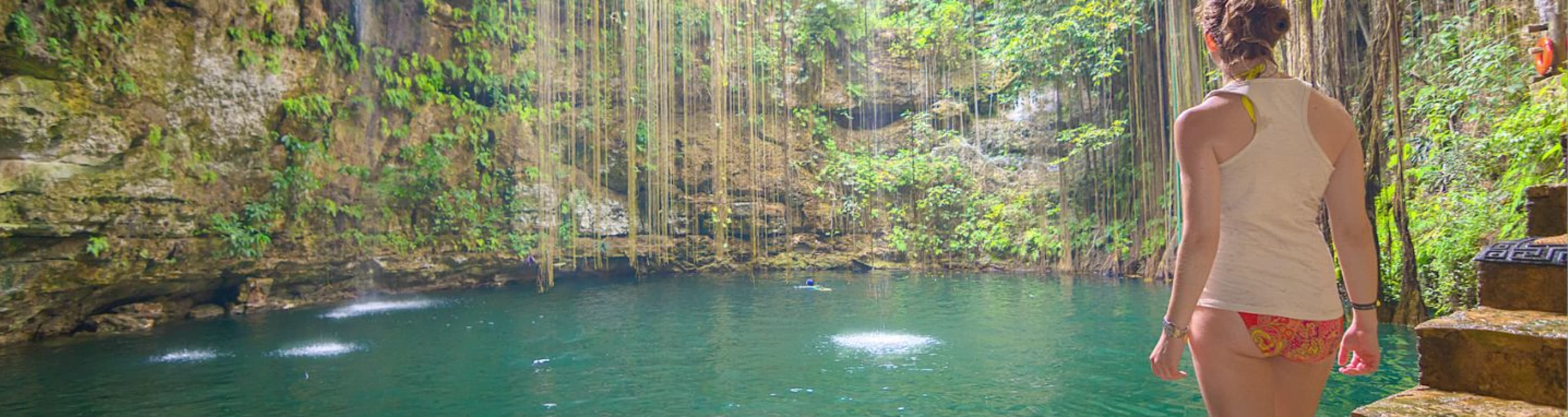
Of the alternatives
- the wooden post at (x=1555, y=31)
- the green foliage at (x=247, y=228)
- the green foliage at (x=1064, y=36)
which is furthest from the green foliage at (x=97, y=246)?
the green foliage at (x=1064, y=36)

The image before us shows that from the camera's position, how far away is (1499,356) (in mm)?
1625

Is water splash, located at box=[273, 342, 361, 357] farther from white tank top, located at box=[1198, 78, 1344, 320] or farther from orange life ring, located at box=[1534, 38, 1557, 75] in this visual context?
orange life ring, located at box=[1534, 38, 1557, 75]

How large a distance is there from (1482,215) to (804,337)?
4870 millimetres

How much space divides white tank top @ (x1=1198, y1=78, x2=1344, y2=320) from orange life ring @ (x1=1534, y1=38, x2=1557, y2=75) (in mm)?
2534

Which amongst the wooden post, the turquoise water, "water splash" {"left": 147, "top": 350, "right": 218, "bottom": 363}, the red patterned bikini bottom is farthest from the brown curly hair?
"water splash" {"left": 147, "top": 350, "right": 218, "bottom": 363}

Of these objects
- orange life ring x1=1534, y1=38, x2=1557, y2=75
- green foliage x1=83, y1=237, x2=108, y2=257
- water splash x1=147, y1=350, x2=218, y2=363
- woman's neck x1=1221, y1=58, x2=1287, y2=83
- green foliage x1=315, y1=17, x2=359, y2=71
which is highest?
green foliage x1=315, y1=17, x2=359, y2=71

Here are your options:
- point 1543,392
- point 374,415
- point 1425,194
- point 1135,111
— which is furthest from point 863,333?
point 1135,111

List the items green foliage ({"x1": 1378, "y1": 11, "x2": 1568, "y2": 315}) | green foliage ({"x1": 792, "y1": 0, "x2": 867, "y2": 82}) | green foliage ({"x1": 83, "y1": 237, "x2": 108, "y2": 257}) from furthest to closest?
1. green foliage ({"x1": 792, "y1": 0, "x2": 867, "y2": 82})
2. green foliage ({"x1": 83, "y1": 237, "x2": 108, "y2": 257})
3. green foliage ({"x1": 1378, "y1": 11, "x2": 1568, "y2": 315})

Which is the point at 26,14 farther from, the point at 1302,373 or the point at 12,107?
the point at 1302,373

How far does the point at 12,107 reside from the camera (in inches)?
251

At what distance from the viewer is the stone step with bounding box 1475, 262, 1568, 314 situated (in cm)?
183

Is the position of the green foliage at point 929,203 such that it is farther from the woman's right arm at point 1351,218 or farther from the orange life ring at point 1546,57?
the woman's right arm at point 1351,218

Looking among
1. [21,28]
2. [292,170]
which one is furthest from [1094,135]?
[21,28]

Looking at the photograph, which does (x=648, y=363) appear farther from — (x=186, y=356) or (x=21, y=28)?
(x=21, y=28)
